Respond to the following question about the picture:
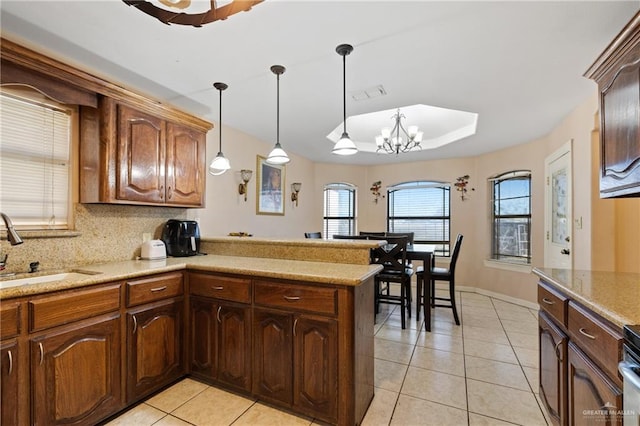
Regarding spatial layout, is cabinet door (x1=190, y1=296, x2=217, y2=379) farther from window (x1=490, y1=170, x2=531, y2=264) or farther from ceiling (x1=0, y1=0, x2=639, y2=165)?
window (x1=490, y1=170, x2=531, y2=264)

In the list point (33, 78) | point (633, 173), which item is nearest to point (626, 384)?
point (633, 173)

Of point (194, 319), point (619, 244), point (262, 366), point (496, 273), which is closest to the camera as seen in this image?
point (262, 366)

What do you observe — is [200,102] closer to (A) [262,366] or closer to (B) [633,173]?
(A) [262,366]

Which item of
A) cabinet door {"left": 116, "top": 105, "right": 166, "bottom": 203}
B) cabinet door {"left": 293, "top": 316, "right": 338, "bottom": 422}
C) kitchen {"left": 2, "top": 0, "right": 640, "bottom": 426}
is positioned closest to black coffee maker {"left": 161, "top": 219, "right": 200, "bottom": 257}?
kitchen {"left": 2, "top": 0, "right": 640, "bottom": 426}

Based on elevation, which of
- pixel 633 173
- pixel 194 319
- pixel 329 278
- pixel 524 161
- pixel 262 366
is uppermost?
pixel 524 161

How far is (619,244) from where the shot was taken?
268cm

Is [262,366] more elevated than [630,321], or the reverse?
[630,321]

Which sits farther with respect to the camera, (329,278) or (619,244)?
(619,244)

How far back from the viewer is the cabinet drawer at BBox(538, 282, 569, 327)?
149 cm

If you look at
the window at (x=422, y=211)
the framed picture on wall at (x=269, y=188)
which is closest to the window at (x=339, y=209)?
the window at (x=422, y=211)

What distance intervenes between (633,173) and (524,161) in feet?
11.1

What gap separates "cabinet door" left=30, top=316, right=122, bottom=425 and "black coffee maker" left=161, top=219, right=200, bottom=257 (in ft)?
2.99

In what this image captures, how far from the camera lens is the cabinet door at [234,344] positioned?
6.65ft

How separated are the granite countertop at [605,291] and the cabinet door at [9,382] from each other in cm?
261
